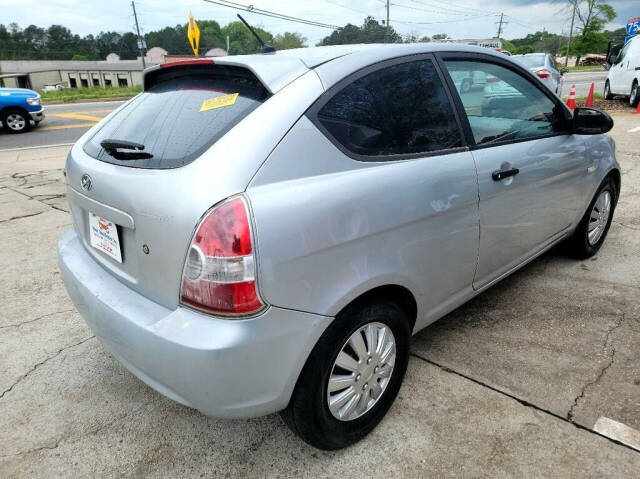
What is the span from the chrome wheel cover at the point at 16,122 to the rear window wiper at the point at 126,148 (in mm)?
12894

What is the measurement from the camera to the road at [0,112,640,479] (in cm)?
192

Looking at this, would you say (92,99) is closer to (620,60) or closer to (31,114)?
(31,114)

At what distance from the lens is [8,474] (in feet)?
6.29

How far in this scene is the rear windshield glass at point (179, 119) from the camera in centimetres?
173

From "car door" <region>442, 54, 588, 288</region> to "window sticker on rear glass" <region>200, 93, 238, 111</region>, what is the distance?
3.69 feet

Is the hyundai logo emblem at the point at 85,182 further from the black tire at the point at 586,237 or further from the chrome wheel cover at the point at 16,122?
the chrome wheel cover at the point at 16,122

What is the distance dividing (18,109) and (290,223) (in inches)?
538

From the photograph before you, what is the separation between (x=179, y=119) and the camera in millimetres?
1927

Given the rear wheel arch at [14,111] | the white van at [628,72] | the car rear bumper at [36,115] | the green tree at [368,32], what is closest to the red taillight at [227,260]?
the rear wheel arch at [14,111]

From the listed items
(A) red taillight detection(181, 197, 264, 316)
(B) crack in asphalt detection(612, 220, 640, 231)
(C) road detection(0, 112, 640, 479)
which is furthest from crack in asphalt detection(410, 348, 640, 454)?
(B) crack in asphalt detection(612, 220, 640, 231)

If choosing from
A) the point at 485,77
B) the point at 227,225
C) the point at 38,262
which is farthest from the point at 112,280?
the point at 38,262

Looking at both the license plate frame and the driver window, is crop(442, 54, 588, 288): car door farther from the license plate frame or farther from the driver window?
the license plate frame

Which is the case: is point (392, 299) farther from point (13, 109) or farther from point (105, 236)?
point (13, 109)

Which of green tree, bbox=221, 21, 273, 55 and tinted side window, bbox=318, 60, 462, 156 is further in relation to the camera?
green tree, bbox=221, 21, 273, 55
